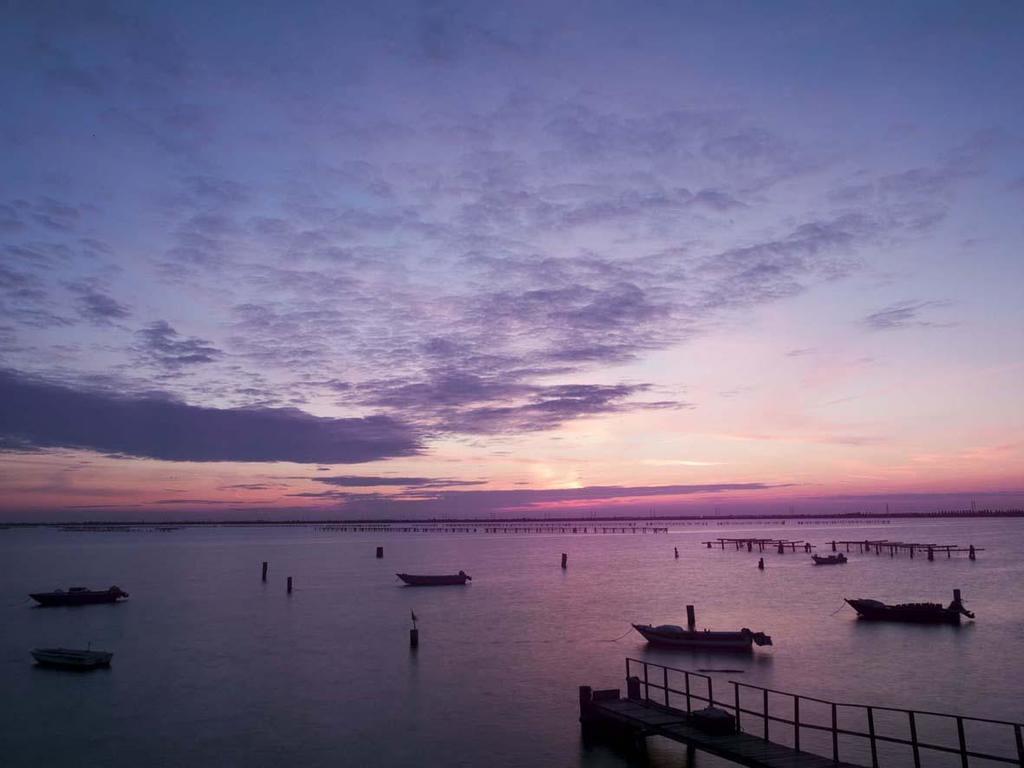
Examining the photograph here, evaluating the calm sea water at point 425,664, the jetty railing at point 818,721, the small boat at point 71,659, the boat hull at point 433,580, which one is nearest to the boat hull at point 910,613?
the calm sea water at point 425,664

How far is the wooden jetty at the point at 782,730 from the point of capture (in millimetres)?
19250

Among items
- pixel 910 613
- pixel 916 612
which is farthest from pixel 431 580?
pixel 916 612

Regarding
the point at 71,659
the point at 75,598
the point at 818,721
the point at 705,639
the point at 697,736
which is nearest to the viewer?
the point at 697,736

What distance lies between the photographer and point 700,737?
20.6 meters

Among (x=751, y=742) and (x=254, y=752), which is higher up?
(x=751, y=742)

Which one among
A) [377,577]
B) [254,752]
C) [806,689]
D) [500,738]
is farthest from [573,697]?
[377,577]

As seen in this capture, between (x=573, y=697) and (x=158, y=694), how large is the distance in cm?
1825

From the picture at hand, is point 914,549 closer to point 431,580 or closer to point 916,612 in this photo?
point 916,612

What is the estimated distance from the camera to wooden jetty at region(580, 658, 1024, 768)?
19250 mm

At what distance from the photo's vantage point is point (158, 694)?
113ft

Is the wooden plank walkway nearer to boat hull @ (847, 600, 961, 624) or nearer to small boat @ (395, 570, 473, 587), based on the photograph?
boat hull @ (847, 600, 961, 624)

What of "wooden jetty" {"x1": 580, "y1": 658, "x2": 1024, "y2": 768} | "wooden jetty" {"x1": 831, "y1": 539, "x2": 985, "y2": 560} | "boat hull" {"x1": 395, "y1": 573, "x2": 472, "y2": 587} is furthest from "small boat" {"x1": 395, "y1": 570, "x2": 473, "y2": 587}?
"wooden jetty" {"x1": 831, "y1": 539, "x2": 985, "y2": 560}

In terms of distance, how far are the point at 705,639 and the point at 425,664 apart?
14840 mm

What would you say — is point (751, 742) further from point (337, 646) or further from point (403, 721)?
point (337, 646)
